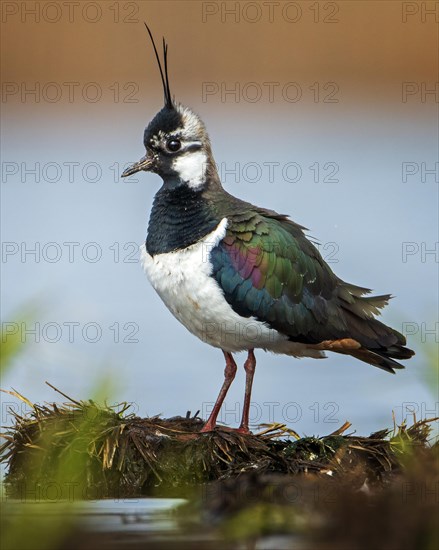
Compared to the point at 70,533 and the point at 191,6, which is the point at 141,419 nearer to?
the point at 70,533

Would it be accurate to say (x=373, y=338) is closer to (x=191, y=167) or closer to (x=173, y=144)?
(x=191, y=167)

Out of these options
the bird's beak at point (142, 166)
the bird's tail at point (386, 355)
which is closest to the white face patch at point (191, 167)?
the bird's beak at point (142, 166)

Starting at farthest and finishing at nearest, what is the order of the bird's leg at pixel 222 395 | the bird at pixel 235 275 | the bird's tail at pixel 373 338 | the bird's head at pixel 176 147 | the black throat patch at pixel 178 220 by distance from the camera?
the bird's head at pixel 176 147, the bird's tail at pixel 373 338, the black throat patch at pixel 178 220, the bird at pixel 235 275, the bird's leg at pixel 222 395

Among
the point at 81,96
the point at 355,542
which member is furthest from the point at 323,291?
the point at 81,96

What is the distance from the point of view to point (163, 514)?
173 inches

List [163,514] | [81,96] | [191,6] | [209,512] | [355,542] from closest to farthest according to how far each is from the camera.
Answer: [355,542], [209,512], [163,514], [191,6], [81,96]

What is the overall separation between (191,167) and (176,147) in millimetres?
143

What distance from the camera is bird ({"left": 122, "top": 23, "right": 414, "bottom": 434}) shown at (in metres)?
6.12

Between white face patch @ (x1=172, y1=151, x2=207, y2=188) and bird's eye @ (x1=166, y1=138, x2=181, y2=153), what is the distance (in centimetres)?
5

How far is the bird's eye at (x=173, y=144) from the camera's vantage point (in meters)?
6.60

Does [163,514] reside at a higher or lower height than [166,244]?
lower

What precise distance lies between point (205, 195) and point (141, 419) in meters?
1.38

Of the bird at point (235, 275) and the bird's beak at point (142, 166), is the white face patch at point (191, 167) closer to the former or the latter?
the bird at point (235, 275)

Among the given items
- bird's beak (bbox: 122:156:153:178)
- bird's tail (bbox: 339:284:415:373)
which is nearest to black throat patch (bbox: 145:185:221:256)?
bird's beak (bbox: 122:156:153:178)
